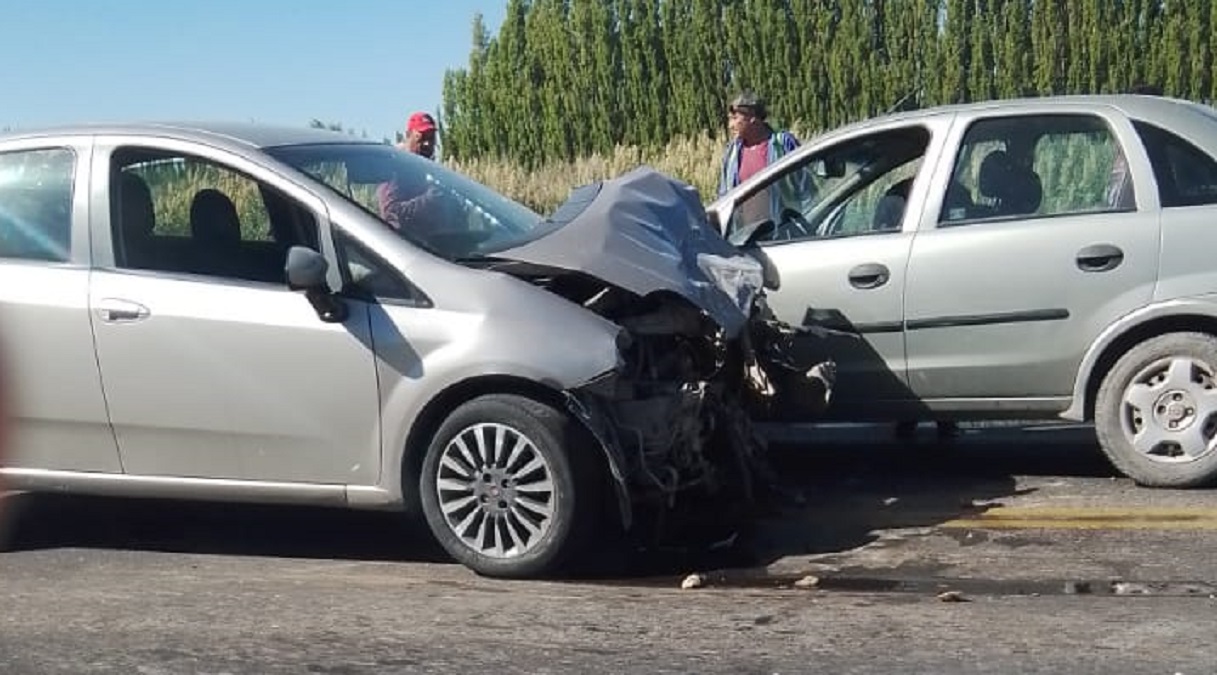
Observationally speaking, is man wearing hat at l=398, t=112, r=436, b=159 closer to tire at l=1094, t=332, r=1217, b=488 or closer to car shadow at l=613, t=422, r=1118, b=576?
car shadow at l=613, t=422, r=1118, b=576

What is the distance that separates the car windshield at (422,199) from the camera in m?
7.07

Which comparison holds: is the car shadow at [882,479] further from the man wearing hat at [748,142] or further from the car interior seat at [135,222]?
the man wearing hat at [748,142]

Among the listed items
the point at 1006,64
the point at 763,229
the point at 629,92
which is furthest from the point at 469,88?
the point at 763,229

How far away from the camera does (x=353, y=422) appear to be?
6680mm

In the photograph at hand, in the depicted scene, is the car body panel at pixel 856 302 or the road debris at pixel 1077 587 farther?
the car body panel at pixel 856 302

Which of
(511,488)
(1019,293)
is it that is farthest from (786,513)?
(511,488)

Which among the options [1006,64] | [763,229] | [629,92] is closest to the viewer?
[763,229]

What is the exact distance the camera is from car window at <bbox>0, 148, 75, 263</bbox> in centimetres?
713

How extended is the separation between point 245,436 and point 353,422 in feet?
1.47

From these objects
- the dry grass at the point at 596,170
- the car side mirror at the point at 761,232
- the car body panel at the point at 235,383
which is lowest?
the car body panel at the point at 235,383

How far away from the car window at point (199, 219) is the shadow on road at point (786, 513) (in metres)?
1.21

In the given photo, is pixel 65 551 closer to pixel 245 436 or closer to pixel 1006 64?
pixel 245 436

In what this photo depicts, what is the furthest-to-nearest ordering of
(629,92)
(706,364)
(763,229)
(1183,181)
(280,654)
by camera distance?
(629,92) → (763,229) → (1183,181) → (706,364) → (280,654)

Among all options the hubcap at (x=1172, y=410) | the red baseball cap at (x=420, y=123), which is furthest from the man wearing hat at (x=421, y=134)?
the hubcap at (x=1172, y=410)
